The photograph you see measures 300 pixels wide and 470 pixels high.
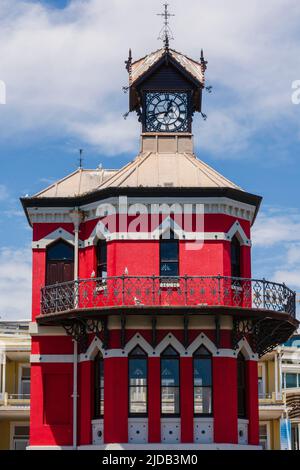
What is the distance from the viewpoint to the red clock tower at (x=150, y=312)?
31500 millimetres

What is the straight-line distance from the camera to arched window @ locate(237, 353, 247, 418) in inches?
1293

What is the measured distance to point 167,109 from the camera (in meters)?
36.8

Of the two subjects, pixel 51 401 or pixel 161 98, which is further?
pixel 161 98

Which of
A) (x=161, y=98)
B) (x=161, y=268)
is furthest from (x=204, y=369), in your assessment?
(x=161, y=98)

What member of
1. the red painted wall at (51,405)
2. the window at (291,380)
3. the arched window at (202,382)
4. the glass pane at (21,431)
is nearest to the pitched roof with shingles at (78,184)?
the red painted wall at (51,405)

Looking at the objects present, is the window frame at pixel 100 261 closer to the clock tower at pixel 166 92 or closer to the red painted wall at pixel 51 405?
the red painted wall at pixel 51 405

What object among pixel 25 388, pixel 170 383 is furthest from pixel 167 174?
pixel 25 388

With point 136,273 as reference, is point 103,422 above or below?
below

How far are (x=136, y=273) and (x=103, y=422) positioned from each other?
467 cm

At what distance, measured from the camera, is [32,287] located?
34.3 meters
